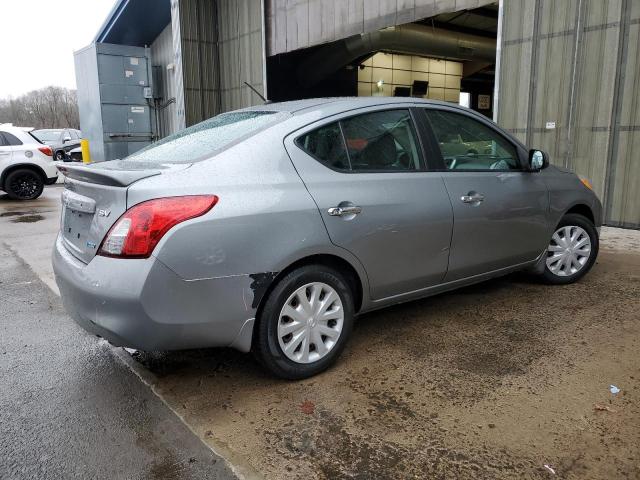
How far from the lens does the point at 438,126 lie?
3.57 meters

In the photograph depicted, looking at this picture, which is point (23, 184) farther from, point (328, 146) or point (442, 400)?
point (442, 400)

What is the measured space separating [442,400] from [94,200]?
2.04m

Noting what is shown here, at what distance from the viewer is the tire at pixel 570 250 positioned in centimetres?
442

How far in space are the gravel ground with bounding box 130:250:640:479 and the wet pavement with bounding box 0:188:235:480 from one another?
0.15 metres

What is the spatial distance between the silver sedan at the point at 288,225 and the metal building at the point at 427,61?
4084mm

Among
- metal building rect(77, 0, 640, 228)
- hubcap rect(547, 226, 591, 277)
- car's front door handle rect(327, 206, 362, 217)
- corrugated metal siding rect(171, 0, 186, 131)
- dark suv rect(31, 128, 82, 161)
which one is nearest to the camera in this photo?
car's front door handle rect(327, 206, 362, 217)

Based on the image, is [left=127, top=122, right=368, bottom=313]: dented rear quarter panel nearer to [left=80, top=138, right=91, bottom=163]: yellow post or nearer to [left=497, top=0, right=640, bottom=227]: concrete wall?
[left=497, top=0, right=640, bottom=227]: concrete wall

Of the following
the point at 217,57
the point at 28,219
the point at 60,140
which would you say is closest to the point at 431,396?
the point at 28,219

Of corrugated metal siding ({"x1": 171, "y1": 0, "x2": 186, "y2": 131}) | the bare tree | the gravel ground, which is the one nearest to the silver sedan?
the gravel ground

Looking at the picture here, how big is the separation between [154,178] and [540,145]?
266 inches

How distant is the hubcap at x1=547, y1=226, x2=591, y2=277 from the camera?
4.42 meters

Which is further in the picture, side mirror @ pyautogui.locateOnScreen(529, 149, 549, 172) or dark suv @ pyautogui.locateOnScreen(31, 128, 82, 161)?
dark suv @ pyautogui.locateOnScreen(31, 128, 82, 161)

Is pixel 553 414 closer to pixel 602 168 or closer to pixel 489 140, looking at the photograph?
pixel 489 140

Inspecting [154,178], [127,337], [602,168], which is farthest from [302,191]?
[602,168]
